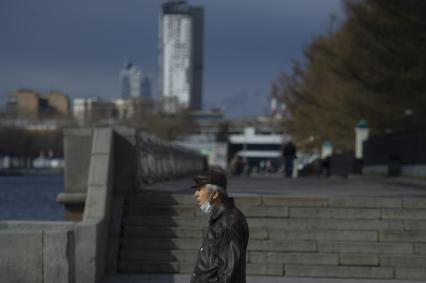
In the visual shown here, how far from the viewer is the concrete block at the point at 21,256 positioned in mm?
12070

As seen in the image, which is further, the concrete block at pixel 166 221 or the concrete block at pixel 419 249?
the concrete block at pixel 166 221

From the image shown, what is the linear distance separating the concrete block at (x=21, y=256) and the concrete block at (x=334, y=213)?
547 centimetres

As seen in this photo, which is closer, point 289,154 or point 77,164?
point 77,164

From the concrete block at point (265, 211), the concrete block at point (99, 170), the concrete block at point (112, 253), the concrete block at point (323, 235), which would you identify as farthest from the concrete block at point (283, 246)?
the concrete block at point (99, 170)

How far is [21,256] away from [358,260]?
5.39 m

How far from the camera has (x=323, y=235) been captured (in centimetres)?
1584

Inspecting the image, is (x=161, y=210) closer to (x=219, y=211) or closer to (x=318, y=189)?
(x=318, y=189)

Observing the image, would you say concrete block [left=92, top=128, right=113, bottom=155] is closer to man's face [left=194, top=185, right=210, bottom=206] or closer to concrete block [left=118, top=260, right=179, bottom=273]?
concrete block [left=118, top=260, right=179, bottom=273]

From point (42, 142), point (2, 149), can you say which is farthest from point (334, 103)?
point (42, 142)

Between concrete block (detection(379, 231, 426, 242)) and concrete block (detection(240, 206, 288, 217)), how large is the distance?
5.29 ft

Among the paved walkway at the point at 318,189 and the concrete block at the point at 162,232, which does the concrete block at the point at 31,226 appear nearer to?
the concrete block at the point at 162,232

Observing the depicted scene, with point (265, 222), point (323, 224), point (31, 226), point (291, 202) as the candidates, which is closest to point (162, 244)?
point (265, 222)

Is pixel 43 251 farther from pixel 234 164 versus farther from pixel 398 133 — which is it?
pixel 234 164

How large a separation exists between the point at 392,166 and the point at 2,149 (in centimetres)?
8893
